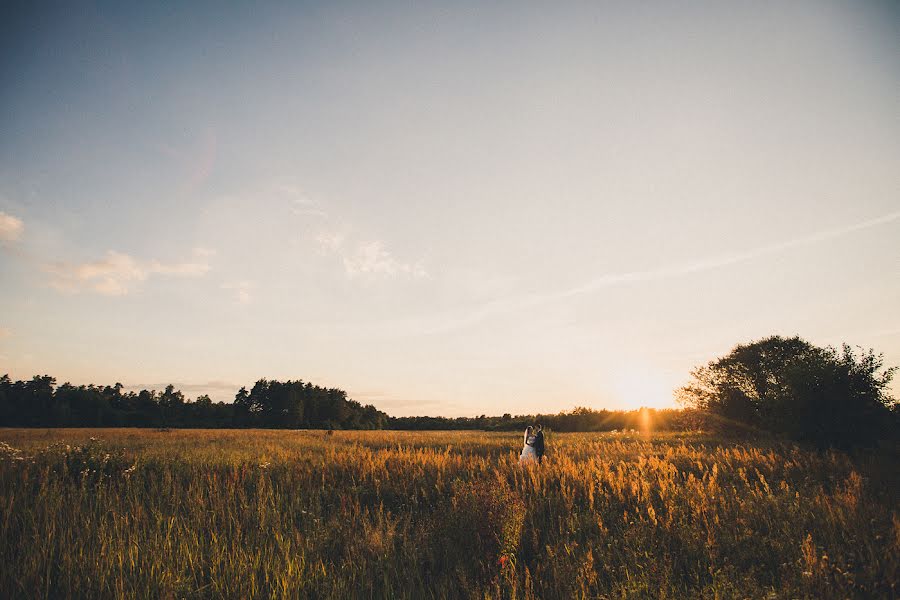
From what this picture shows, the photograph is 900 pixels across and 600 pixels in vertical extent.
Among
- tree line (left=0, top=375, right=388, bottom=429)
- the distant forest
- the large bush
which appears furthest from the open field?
tree line (left=0, top=375, right=388, bottom=429)

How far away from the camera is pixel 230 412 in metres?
80.3

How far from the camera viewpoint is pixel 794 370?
15.0 meters

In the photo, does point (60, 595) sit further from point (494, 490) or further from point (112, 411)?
point (112, 411)

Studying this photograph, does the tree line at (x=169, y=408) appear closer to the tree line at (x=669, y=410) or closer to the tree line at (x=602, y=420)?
the tree line at (x=669, y=410)

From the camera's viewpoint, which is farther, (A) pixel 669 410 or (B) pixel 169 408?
(B) pixel 169 408

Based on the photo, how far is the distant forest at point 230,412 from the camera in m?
52.7

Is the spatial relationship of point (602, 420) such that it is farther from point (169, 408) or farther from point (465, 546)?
point (169, 408)

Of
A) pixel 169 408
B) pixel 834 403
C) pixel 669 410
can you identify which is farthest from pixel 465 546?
pixel 169 408

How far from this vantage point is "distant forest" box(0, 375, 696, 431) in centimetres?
5269

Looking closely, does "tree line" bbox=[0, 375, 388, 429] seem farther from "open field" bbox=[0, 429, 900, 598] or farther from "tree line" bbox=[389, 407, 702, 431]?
"open field" bbox=[0, 429, 900, 598]

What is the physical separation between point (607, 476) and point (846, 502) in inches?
123

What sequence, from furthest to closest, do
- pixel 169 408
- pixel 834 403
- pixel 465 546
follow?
pixel 169 408 → pixel 834 403 → pixel 465 546

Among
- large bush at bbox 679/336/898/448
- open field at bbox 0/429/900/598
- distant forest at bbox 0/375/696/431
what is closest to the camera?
open field at bbox 0/429/900/598

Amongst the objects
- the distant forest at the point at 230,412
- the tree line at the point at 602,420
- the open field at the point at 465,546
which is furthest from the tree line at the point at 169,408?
the open field at the point at 465,546
